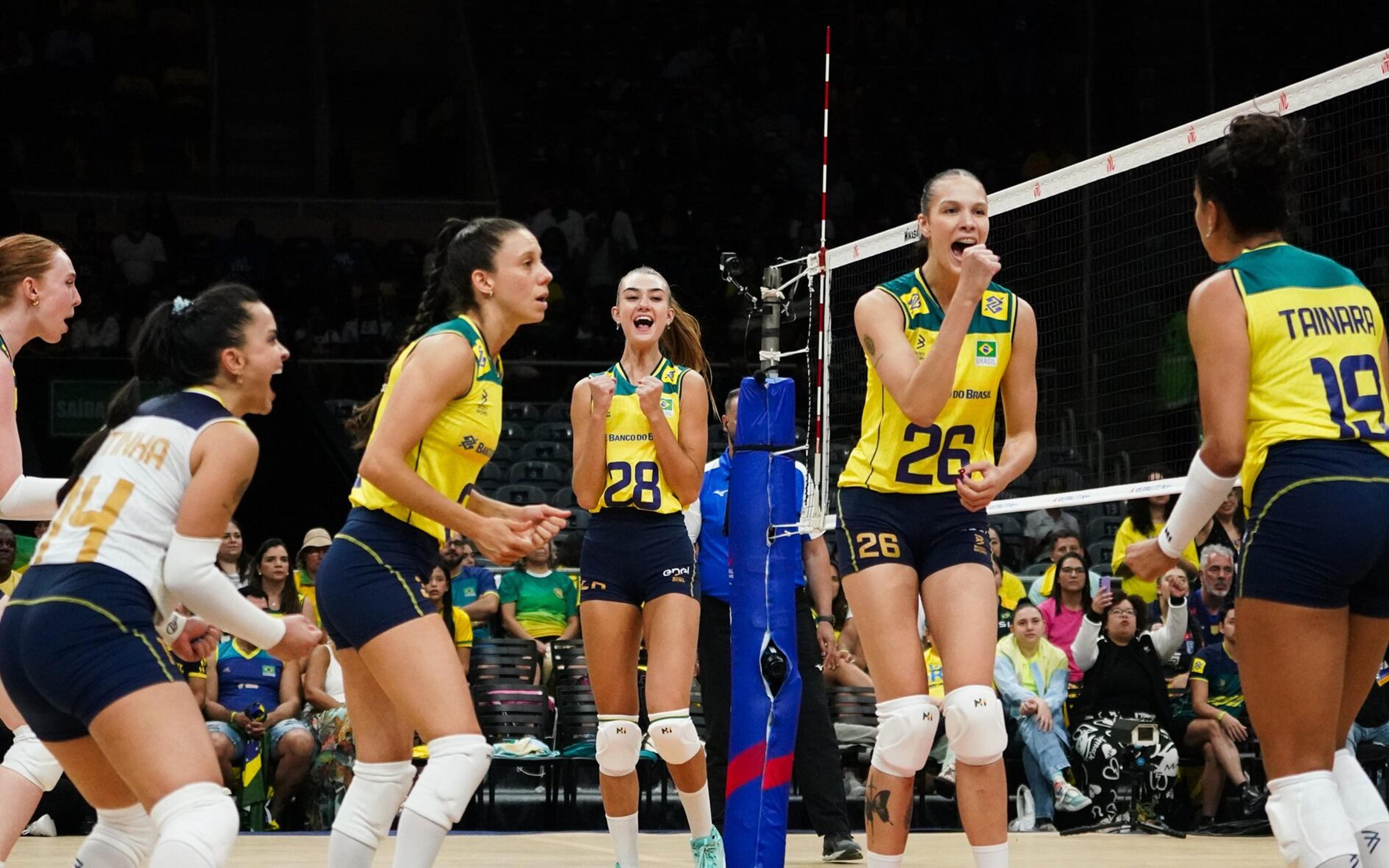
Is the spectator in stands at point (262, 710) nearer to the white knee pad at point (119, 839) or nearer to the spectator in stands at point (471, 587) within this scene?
the spectator in stands at point (471, 587)

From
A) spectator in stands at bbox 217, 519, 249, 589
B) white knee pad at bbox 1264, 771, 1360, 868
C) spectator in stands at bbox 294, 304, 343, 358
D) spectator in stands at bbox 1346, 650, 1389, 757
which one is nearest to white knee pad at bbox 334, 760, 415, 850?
white knee pad at bbox 1264, 771, 1360, 868

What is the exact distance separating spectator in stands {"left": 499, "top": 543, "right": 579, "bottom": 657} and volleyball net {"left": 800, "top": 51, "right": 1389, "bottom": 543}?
6.30ft

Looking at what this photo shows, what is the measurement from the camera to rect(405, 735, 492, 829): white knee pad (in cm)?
423

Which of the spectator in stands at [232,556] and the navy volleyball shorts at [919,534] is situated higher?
the spectator in stands at [232,556]

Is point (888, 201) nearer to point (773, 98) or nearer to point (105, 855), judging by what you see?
point (773, 98)

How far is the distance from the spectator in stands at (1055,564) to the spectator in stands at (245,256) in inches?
370

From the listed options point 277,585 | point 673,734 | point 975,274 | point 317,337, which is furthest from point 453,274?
point 317,337

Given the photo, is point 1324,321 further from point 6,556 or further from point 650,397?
point 6,556

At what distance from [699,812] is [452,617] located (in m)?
3.81

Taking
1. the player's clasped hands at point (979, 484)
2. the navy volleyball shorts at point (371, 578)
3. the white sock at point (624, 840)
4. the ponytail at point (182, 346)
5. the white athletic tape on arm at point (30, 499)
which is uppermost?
the ponytail at point (182, 346)

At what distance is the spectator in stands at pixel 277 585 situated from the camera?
958 centimetres

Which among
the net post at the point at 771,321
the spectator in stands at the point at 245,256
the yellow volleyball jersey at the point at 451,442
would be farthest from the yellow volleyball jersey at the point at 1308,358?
the spectator in stands at the point at 245,256

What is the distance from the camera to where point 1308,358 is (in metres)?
3.72

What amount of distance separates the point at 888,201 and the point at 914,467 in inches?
573
